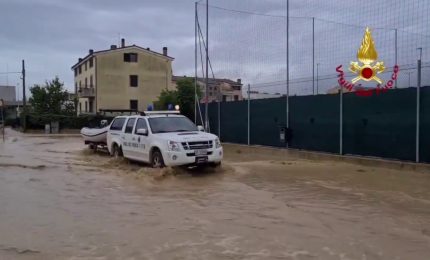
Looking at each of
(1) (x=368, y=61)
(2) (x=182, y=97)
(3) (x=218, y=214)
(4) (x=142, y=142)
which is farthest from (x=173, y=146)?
(2) (x=182, y=97)

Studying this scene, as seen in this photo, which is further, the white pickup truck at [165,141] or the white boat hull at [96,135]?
the white boat hull at [96,135]

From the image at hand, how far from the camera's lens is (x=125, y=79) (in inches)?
2382

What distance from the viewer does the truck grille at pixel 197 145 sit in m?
12.2

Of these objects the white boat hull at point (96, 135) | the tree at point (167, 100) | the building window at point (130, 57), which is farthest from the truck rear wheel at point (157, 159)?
the building window at point (130, 57)

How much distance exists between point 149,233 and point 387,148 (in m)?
9.24

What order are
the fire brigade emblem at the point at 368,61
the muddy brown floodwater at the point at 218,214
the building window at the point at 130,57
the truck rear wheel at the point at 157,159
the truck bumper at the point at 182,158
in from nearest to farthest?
the muddy brown floodwater at the point at 218,214
the truck bumper at the point at 182,158
the truck rear wheel at the point at 157,159
the fire brigade emblem at the point at 368,61
the building window at the point at 130,57

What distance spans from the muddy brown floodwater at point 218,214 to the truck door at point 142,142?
23.4 inches

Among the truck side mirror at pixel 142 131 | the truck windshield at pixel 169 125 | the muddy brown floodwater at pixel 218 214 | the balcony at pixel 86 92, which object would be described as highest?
the balcony at pixel 86 92

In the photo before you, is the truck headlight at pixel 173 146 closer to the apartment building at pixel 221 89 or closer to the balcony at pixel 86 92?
the apartment building at pixel 221 89

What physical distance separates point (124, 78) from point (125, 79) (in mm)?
183

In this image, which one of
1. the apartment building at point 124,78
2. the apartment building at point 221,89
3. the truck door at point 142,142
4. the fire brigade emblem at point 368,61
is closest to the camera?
the truck door at point 142,142

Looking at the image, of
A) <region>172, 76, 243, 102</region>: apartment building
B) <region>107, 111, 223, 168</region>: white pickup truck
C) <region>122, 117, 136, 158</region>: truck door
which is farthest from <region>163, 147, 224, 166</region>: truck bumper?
<region>172, 76, 243, 102</region>: apartment building

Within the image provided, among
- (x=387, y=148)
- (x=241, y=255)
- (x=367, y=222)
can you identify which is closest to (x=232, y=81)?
(x=387, y=148)

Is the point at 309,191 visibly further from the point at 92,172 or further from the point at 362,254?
the point at 92,172
